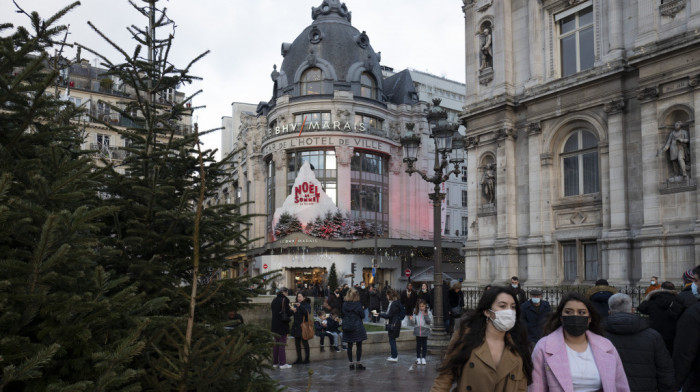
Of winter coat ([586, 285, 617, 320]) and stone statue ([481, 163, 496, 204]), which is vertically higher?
stone statue ([481, 163, 496, 204])

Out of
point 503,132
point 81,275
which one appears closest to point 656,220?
point 503,132

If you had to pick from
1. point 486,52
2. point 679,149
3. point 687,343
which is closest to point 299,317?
point 687,343

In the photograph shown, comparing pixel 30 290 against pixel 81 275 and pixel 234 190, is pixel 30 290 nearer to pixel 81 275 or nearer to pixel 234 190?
pixel 81 275

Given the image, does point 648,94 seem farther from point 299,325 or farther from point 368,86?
point 368,86

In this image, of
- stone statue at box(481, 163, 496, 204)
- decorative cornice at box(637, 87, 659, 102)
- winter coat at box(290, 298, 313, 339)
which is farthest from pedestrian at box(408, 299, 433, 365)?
stone statue at box(481, 163, 496, 204)

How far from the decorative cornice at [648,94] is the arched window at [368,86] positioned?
39841 millimetres

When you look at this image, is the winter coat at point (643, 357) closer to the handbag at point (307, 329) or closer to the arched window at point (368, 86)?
the handbag at point (307, 329)

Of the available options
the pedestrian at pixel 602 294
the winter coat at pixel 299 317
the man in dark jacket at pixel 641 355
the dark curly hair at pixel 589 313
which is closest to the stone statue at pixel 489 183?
the winter coat at pixel 299 317

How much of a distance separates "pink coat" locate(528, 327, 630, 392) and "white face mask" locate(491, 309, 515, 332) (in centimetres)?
41

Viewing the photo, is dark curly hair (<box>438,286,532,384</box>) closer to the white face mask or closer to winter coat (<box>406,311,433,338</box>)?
the white face mask

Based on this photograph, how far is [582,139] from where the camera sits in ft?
77.9

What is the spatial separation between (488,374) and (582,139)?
21252mm

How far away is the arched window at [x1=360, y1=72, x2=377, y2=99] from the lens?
196 ft

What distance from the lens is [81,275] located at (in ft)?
11.7
